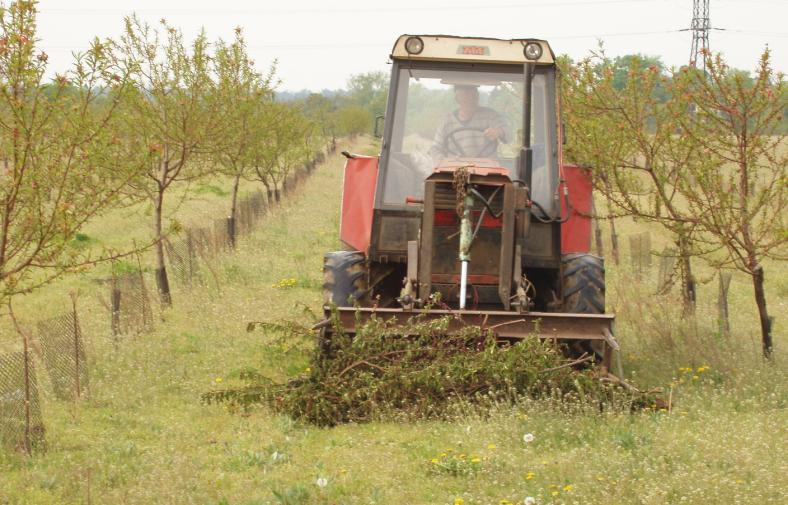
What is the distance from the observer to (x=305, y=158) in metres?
35.7

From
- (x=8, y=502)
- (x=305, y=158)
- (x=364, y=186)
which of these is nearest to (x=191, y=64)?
(x=364, y=186)

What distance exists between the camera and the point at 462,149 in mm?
8695

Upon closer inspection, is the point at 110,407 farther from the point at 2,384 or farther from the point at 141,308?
the point at 141,308

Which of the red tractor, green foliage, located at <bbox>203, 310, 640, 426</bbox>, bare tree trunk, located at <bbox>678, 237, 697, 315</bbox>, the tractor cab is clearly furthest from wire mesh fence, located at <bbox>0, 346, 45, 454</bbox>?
bare tree trunk, located at <bbox>678, 237, 697, 315</bbox>

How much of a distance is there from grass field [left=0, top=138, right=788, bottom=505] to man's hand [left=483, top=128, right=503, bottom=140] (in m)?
2.31

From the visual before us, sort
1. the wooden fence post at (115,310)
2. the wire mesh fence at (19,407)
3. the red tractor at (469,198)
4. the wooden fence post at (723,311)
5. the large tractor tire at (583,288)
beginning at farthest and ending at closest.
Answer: the wooden fence post at (723,311), the wooden fence post at (115,310), the large tractor tire at (583,288), the red tractor at (469,198), the wire mesh fence at (19,407)

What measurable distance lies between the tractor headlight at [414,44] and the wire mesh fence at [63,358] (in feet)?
11.3

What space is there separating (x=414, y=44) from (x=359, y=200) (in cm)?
137

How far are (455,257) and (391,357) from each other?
3.90 feet

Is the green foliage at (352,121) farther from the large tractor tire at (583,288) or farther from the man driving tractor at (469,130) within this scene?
the large tractor tire at (583,288)

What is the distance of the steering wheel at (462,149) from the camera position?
28.3 ft

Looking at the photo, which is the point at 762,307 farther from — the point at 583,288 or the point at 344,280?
the point at 344,280

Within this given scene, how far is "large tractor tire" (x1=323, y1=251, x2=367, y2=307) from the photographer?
8.40 m

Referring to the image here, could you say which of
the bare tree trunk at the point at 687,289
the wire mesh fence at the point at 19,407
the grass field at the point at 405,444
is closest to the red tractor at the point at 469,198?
the grass field at the point at 405,444
